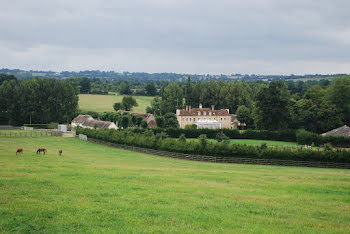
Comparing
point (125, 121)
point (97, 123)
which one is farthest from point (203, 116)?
point (97, 123)

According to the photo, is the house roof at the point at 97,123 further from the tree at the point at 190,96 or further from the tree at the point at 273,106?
the tree at the point at 190,96

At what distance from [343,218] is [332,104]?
81420 millimetres

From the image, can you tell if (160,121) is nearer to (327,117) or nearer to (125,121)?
(125,121)

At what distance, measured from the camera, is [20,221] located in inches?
506

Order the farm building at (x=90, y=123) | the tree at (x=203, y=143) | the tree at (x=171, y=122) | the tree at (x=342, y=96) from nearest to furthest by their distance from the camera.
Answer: the tree at (x=203, y=143)
the tree at (x=342, y=96)
the farm building at (x=90, y=123)
the tree at (x=171, y=122)

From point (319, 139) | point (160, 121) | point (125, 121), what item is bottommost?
point (319, 139)

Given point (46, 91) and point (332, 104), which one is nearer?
point (332, 104)

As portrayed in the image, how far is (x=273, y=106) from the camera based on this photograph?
8606 centimetres

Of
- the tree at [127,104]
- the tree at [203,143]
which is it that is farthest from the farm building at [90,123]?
the tree at [203,143]

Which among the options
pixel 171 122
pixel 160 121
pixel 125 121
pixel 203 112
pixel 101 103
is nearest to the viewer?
pixel 125 121

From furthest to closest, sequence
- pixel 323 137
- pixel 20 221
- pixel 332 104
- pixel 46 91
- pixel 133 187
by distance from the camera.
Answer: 1. pixel 46 91
2. pixel 332 104
3. pixel 323 137
4. pixel 133 187
5. pixel 20 221

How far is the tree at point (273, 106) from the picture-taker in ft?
281

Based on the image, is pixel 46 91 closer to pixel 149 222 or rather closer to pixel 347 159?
pixel 347 159

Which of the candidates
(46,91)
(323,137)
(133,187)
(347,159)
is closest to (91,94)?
(46,91)
